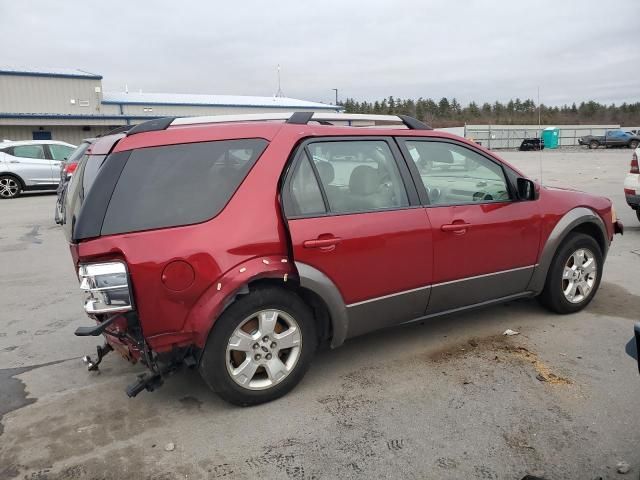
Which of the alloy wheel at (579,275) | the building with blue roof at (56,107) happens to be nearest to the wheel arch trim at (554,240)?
the alloy wheel at (579,275)

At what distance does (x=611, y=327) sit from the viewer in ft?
14.4

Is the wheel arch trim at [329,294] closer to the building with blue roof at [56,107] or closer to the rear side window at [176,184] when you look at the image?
the rear side window at [176,184]

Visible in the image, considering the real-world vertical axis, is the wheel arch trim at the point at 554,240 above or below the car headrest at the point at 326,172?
below

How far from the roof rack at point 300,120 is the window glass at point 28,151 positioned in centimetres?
1378

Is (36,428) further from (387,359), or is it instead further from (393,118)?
(393,118)

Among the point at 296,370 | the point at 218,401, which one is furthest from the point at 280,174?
the point at 218,401

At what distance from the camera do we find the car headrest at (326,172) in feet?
11.4

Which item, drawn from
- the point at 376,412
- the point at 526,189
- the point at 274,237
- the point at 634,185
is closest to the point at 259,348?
the point at 274,237

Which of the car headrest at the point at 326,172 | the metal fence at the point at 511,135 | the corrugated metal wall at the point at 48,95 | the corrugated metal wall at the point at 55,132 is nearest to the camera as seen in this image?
the car headrest at the point at 326,172

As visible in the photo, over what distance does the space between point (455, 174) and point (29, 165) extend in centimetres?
1467

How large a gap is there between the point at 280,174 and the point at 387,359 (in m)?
1.65

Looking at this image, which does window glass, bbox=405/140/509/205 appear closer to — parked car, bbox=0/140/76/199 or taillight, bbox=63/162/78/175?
taillight, bbox=63/162/78/175

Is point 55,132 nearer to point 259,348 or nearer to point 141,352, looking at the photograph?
point 141,352

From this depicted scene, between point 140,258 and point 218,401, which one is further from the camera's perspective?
point 218,401
